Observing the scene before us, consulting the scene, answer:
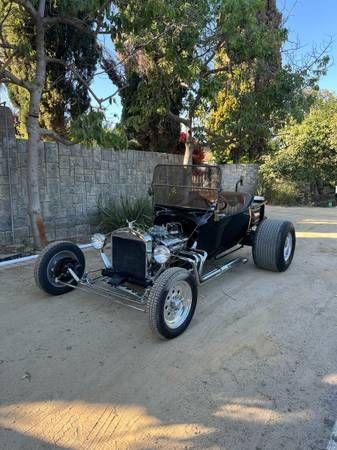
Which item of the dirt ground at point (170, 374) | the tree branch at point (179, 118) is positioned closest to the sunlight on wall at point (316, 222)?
the tree branch at point (179, 118)

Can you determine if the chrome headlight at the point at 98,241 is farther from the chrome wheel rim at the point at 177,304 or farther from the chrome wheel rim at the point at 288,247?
the chrome wheel rim at the point at 288,247

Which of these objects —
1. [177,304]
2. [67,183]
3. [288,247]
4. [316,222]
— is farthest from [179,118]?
[177,304]

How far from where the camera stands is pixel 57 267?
429cm

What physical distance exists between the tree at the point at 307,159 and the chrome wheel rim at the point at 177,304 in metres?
11.5

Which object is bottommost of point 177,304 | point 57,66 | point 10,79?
point 177,304

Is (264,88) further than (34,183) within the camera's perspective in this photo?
Yes

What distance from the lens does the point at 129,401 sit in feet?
8.36

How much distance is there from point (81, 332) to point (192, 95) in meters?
7.26

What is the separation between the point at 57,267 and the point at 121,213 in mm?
3676

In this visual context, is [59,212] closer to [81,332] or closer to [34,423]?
[81,332]

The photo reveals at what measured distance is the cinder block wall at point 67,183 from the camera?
6.44 metres

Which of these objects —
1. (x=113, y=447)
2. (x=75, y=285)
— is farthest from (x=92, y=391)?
(x=75, y=285)

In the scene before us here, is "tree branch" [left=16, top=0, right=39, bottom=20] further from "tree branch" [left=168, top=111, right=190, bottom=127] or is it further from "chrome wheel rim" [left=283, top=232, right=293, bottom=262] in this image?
"chrome wheel rim" [left=283, top=232, right=293, bottom=262]

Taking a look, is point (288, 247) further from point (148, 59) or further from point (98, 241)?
point (148, 59)
